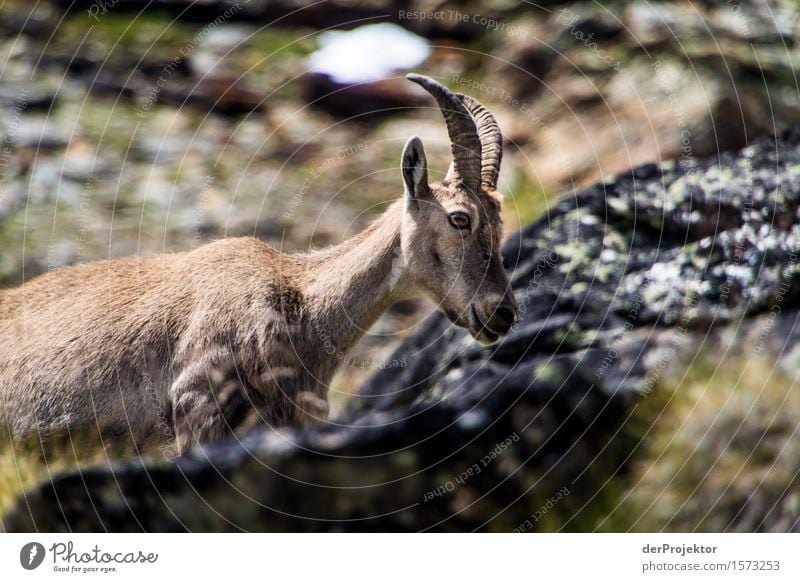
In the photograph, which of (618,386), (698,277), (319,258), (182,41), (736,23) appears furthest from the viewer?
(182,41)

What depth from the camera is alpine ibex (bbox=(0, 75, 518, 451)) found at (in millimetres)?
12789

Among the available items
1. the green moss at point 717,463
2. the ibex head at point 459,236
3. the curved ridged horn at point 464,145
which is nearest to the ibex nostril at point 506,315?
the ibex head at point 459,236

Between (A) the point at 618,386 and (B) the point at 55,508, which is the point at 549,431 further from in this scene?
(B) the point at 55,508

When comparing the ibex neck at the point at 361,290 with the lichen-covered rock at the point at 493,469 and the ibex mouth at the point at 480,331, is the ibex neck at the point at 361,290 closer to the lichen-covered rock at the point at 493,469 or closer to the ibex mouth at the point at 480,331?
the ibex mouth at the point at 480,331

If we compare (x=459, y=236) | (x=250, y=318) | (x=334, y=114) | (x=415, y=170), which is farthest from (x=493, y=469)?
(x=334, y=114)

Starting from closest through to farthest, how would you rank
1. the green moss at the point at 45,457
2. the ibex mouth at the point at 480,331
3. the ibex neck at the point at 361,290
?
the green moss at the point at 45,457, the ibex mouth at the point at 480,331, the ibex neck at the point at 361,290

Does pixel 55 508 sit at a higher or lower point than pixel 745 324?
lower

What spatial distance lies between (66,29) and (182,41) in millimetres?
3407

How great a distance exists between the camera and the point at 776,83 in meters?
20.0

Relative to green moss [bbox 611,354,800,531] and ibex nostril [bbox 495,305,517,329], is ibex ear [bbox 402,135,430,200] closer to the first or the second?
ibex nostril [bbox 495,305,517,329]

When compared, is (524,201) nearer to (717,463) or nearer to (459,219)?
(459,219)

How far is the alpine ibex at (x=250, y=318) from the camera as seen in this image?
504 inches

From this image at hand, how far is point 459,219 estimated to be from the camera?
1297cm

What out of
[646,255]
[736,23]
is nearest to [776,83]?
[736,23]
